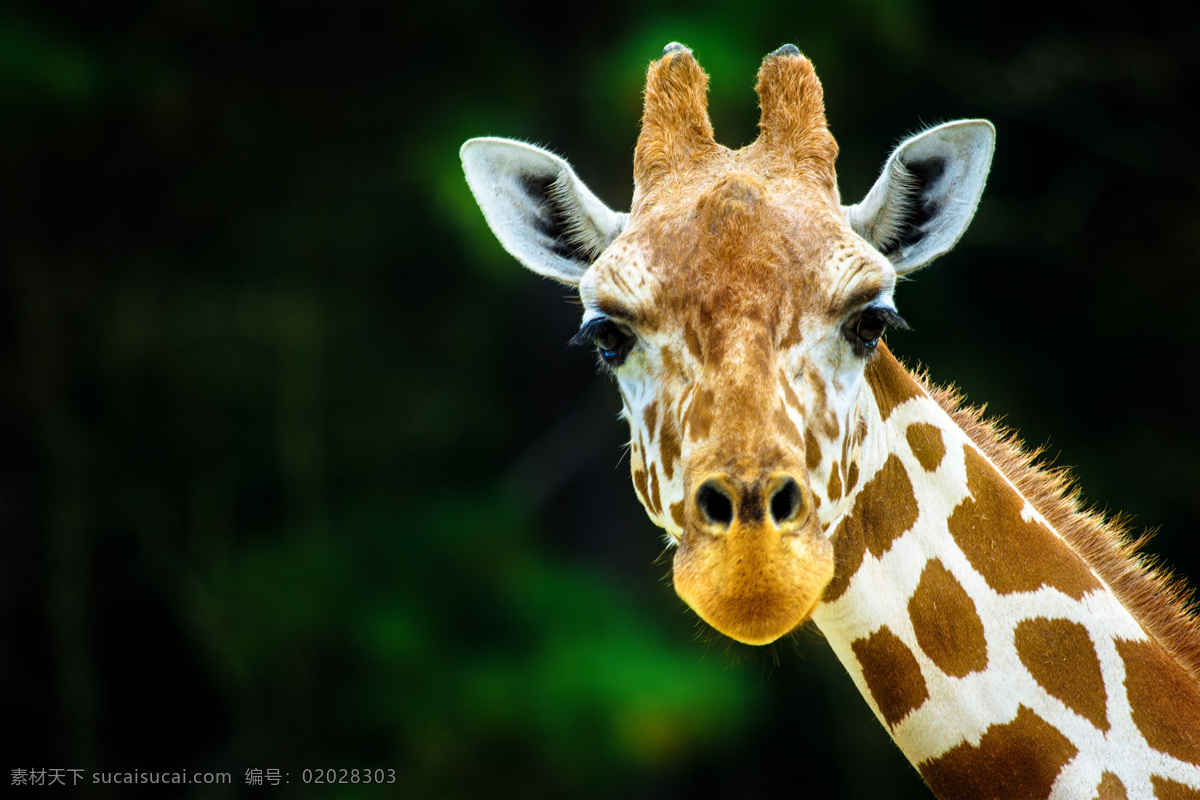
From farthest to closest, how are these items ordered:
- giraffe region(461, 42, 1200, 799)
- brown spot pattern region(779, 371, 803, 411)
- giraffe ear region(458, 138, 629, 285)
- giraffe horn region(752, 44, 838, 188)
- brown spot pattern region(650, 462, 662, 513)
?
giraffe ear region(458, 138, 629, 285), giraffe horn region(752, 44, 838, 188), brown spot pattern region(650, 462, 662, 513), brown spot pattern region(779, 371, 803, 411), giraffe region(461, 42, 1200, 799)

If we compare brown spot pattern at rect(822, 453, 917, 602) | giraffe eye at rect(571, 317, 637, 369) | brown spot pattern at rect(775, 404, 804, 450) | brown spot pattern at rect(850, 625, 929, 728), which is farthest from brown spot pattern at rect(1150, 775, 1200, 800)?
giraffe eye at rect(571, 317, 637, 369)

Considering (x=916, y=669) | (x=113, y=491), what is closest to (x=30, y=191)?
(x=113, y=491)

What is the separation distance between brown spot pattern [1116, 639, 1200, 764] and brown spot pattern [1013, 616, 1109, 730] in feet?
0.28

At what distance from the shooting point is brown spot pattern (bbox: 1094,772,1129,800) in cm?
290

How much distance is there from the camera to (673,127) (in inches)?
134

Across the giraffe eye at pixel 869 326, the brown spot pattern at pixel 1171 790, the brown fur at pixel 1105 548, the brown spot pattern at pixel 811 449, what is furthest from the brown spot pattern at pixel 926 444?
the brown spot pattern at pixel 1171 790

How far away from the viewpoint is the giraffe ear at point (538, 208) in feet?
11.2

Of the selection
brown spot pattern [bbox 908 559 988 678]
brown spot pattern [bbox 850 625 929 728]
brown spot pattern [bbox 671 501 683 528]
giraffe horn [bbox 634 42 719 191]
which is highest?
giraffe horn [bbox 634 42 719 191]

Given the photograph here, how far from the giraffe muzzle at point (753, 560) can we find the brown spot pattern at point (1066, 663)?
0.79 metres

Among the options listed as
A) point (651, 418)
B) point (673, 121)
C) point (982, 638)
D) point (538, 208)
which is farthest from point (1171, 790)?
point (538, 208)

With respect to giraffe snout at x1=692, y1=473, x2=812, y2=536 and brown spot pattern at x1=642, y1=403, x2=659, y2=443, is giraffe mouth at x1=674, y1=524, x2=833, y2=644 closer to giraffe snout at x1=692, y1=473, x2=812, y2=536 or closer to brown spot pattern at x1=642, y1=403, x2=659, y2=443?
giraffe snout at x1=692, y1=473, x2=812, y2=536

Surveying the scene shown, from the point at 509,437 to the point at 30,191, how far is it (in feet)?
16.5

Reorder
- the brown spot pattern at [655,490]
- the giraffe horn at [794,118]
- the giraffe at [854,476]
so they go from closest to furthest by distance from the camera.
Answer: the giraffe at [854,476], the brown spot pattern at [655,490], the giraffe horn at [794,118]

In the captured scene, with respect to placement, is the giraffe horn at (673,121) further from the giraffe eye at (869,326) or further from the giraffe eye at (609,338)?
the giraffe eye at (869,326)
